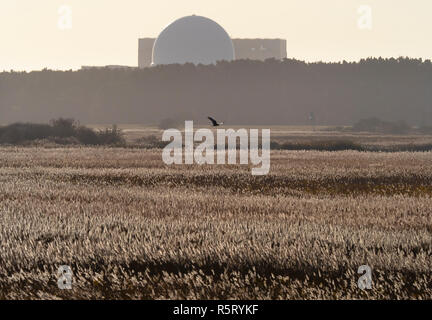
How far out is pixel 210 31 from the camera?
335 ft

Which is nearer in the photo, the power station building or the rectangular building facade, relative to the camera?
the power station building

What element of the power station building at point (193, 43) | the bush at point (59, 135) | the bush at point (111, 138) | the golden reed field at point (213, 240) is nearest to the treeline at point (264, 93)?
the power station building at point (193, 43)

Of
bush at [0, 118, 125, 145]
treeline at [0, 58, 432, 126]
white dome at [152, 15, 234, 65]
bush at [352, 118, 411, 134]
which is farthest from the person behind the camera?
white dome at [152, 15, 234, 65]

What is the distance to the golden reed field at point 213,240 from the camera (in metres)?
9.82

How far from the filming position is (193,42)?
102000 mm

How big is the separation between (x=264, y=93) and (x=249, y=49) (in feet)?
218

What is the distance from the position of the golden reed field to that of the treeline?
217ft

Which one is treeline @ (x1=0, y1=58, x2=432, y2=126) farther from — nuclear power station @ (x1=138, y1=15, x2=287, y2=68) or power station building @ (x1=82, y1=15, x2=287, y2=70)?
nuclear power station @ (x1=138, y1=15, x2=287, y2=68)

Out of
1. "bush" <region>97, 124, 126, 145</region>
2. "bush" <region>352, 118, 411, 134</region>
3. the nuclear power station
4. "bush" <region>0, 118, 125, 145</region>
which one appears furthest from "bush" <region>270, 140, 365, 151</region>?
the nuclear power station

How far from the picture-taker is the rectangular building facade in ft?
502

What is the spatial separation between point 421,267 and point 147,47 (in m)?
145

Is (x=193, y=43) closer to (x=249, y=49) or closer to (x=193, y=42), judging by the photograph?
(x=193, y=42)

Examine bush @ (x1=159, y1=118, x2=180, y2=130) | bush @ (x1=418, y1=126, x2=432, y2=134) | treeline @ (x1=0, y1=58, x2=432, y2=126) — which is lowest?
bush @ (x1=418, y1=126, x2=432, y2=134)
